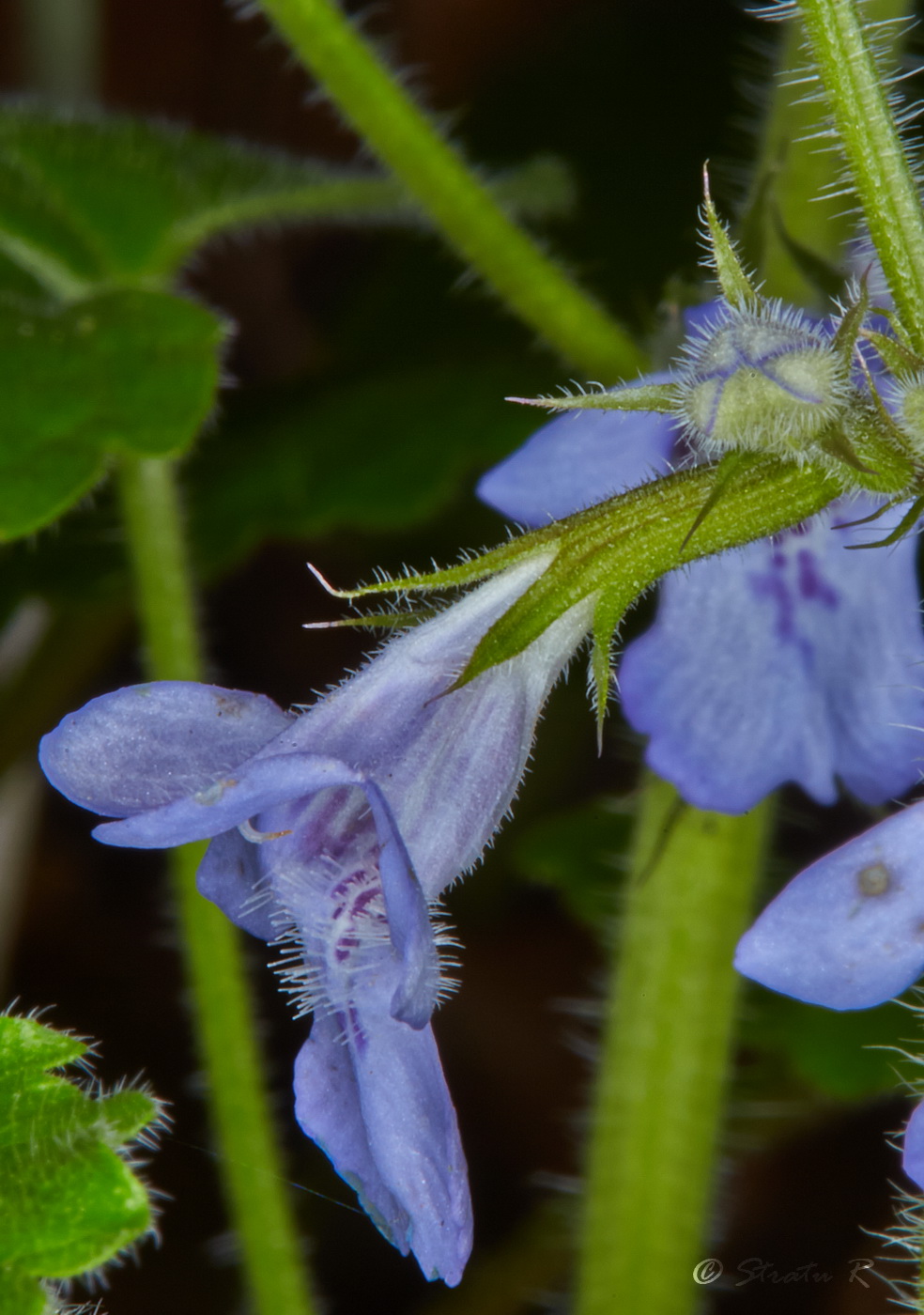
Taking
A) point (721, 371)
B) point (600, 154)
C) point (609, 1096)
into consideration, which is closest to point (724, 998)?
point (609, 1096)

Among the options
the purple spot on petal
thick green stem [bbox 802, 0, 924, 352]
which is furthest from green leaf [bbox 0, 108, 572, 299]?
thick green stem [bbox 802, 0, 924, 352]

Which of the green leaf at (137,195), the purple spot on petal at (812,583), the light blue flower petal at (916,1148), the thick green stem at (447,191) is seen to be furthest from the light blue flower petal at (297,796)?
the green leaf at (137,195)

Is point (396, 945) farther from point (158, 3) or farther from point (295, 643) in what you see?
point (158, 3)

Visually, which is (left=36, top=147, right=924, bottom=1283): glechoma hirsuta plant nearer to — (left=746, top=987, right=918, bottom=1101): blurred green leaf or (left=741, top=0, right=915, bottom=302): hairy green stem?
(left=741, top=0, right=915, bottom=302): hairy green stem

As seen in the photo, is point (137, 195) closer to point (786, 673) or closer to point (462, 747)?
point (786, 673)

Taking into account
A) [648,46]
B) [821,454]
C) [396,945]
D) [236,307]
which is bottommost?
[236,307]

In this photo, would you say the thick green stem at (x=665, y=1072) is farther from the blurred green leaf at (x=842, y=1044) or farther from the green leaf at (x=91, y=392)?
the green leaf at (x=91, y=392)
